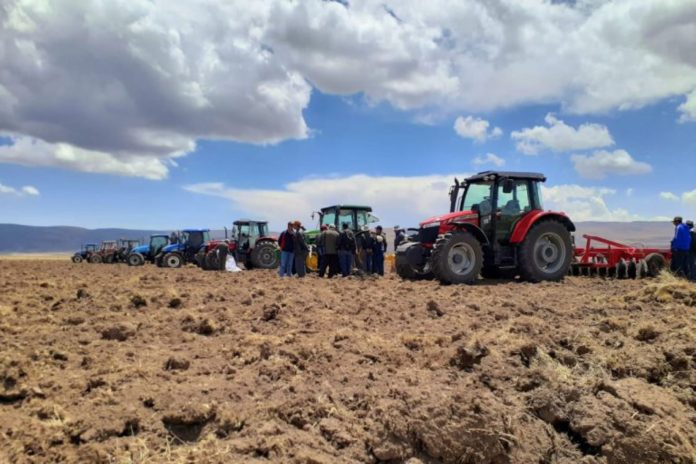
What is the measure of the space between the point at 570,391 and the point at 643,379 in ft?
3.04

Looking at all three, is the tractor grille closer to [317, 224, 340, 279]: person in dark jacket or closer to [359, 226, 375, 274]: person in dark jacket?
[317, 224, 340, 279]: person in dark jacket

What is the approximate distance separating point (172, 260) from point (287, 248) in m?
11.6

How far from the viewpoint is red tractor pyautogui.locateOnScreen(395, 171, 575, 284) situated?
10180 millimetres

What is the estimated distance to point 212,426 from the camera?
3439 millimetres

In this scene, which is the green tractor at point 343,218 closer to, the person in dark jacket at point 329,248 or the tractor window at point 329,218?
the tractor window at point 329,218

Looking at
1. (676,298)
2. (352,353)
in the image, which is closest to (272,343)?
(352,353)

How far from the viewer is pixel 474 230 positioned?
10547 mm

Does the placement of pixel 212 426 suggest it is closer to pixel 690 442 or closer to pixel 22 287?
pixel 690 442

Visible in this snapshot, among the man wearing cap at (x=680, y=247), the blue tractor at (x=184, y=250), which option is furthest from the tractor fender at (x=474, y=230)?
the blue tractor at (x=184, y=250)

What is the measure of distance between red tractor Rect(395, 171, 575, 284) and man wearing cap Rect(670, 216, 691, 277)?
2.17 metres

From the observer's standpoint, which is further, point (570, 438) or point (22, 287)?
point (22, 287)

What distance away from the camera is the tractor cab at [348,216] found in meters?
16.0

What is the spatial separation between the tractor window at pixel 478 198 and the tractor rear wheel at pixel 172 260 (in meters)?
14.6


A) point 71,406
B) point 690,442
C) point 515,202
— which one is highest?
point 515,202
